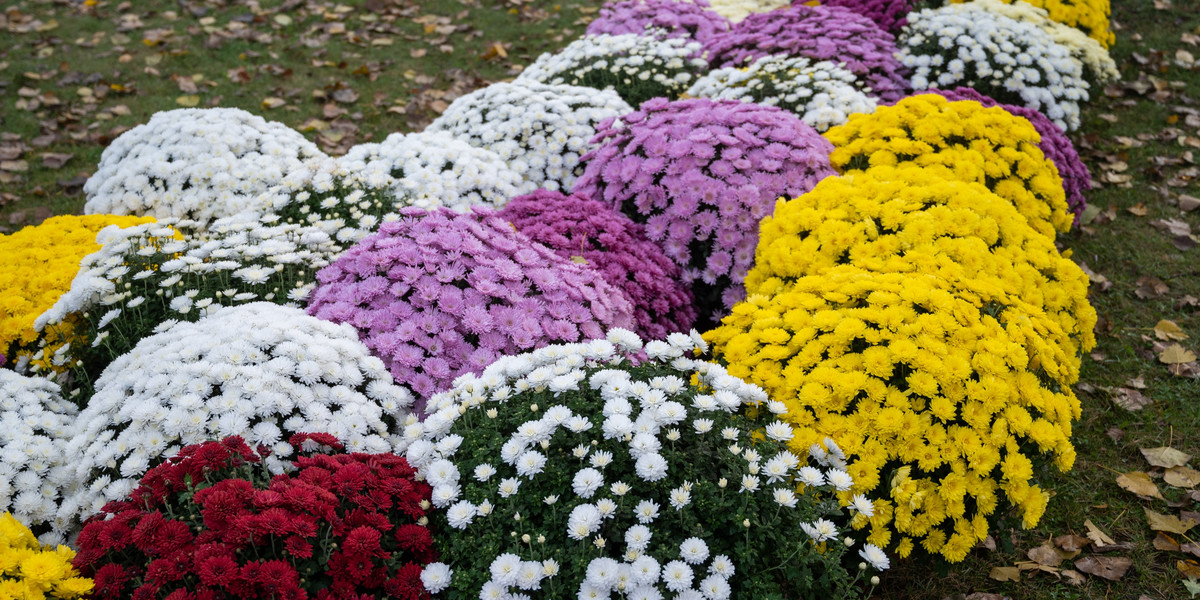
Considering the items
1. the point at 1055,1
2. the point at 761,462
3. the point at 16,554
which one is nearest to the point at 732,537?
the point at 761,462

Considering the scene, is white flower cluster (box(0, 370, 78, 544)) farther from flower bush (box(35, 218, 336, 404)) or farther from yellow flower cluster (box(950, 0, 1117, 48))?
yellow flower cluster (box(950, 0, 1117, 48))

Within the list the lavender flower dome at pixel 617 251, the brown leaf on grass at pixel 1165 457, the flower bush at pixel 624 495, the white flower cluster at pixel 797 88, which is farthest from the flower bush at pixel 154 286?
the brown leaf on grass at pixel 1165 457

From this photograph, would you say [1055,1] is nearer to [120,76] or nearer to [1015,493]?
[1015,493]

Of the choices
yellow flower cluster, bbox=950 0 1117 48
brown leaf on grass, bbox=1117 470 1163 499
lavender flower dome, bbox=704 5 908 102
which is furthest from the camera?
yellow flower cluster, bbox=950 0 1117 48

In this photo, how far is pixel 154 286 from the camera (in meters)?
3.71

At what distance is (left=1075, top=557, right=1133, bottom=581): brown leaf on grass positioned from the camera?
11.3 feet

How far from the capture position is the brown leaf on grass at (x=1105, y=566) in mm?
3434

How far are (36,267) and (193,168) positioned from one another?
3.67 feet

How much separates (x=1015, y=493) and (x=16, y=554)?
3.22 metres

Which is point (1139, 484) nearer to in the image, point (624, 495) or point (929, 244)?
point (929, 244)

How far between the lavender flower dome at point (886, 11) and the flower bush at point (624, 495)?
5931 mm

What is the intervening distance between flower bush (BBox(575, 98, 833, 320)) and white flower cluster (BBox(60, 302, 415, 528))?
1970mm

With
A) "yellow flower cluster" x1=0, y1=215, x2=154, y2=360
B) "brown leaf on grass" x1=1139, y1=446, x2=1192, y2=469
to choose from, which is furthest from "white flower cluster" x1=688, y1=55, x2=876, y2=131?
"yellow flower cluster" x1=0, y1=215, x2=154, y2=360

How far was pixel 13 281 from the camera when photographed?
3.87m
